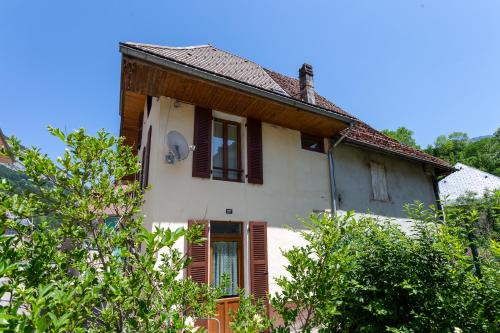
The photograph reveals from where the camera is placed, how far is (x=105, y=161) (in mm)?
2660

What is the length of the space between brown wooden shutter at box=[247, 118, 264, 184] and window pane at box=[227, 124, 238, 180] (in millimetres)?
392

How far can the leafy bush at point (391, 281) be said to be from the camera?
7.92 feet

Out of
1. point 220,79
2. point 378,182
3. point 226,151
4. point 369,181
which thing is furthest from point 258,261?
point 378,182

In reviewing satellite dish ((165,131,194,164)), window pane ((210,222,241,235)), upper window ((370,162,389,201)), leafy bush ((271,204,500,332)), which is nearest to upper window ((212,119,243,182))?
satellite dish ((165,131,194,164))

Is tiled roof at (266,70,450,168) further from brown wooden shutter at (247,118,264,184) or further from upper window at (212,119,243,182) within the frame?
upper window at (212,119,243,182)

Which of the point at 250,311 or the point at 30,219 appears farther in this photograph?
the point at 250,311

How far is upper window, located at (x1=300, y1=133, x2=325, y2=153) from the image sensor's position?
8.51 m

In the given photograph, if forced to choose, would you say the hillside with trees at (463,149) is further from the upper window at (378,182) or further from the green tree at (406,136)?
the upper window at (378,182)

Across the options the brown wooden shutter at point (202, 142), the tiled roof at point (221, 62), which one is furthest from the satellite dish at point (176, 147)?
the tiled roof at point (221, 62)

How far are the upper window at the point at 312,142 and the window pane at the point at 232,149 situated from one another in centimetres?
222

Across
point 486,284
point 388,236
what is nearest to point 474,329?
point 486,284

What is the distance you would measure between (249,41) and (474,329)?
9.80m

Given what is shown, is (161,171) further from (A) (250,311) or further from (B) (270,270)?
(A) (250,311)

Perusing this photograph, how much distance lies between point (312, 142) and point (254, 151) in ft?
7.74
